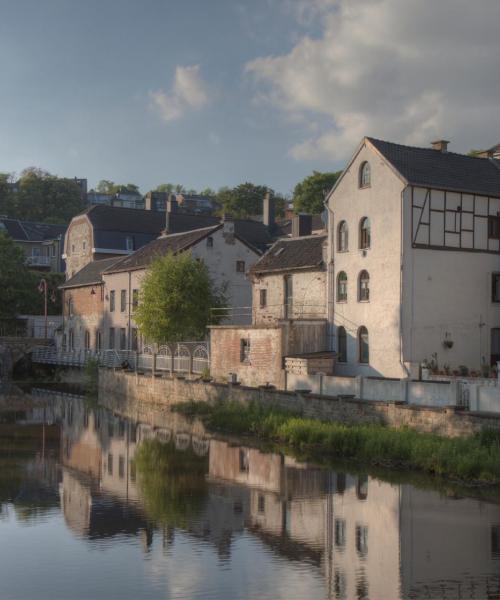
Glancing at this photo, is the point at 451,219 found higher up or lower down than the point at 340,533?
higher up

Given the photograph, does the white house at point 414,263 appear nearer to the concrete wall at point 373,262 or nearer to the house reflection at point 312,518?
the concrete wall at point 373,262

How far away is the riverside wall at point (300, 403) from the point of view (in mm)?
23531

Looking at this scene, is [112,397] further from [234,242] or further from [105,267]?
[105,267]

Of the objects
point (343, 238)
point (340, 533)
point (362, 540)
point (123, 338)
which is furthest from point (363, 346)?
point (123, 338)

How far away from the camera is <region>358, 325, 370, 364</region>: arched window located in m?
35.5

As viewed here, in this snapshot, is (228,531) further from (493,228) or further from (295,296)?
(295,296)

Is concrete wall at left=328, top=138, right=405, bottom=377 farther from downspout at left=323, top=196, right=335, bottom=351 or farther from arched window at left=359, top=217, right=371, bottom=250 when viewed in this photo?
arched window at left=359, top=217, right=371, bottom=250

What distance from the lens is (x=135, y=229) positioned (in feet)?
237

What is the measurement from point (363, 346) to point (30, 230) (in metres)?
68.5

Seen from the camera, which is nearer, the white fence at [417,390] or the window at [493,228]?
the white fence at [417,390]

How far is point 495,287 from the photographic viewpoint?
36.1 m

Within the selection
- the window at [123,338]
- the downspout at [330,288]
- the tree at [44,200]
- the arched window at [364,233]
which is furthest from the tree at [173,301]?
the tree at [44,200]

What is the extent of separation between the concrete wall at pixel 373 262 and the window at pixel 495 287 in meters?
4.94

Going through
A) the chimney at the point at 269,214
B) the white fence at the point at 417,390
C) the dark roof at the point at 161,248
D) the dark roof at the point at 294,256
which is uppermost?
the chimney at the point at 269,214
